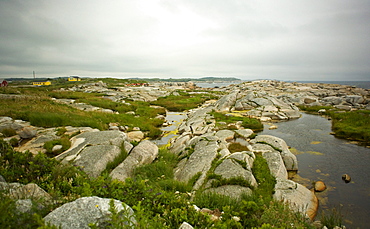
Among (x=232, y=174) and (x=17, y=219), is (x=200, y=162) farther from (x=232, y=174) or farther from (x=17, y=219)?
(x=17, y=219)

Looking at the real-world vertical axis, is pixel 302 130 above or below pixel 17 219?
below

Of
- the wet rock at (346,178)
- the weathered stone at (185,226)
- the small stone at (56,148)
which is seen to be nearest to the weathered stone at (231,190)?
the weathered stone at (185,226)

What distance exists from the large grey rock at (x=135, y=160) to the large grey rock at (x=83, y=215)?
5.66 meters

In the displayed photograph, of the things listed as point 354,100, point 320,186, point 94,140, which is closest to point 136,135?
point 94,140

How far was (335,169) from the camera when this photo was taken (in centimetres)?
1287

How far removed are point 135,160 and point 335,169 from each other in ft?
47.2

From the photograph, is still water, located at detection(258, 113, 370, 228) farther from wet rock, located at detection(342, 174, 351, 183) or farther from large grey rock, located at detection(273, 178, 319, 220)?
large grey rock, located at detection(273, 178, 319, 220)

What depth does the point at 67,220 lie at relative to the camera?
356 cm

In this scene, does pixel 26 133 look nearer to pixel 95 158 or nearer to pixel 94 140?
pixel 94 140

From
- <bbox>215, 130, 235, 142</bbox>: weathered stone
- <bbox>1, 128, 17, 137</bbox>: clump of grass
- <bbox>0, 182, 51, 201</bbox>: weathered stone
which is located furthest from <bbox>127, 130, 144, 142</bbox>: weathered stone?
<bbox>0, 182, 51, 201</bbox>: weathered stone

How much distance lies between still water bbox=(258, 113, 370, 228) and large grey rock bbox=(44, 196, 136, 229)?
393 inches

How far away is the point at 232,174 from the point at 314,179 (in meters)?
6.50

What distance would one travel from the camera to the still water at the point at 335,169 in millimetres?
8930

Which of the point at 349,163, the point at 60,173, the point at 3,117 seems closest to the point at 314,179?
the point at 349,163
